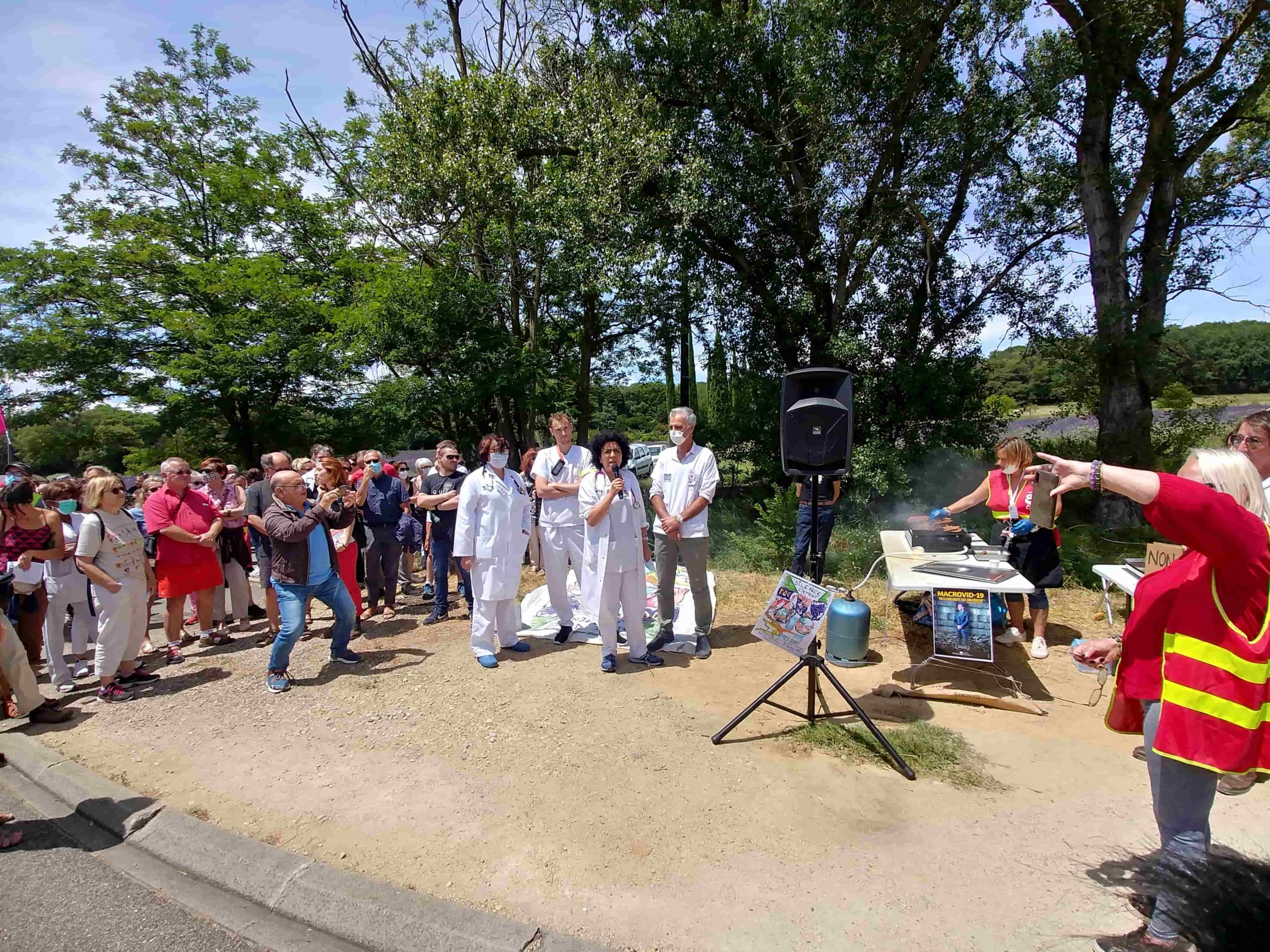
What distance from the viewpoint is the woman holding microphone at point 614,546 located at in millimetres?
5121

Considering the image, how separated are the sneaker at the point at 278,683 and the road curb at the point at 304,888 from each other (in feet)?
4.18

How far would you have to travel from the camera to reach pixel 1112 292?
9422 mm

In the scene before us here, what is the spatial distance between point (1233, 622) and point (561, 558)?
481 cm

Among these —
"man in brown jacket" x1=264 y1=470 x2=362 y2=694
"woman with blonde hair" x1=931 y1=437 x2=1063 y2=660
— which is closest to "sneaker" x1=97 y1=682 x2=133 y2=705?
"man in brown jacket" x1=264 y1=470 x2=362 y2=694

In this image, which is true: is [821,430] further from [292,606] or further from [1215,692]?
[292,606]

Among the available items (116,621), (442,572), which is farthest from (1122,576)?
(116,621)

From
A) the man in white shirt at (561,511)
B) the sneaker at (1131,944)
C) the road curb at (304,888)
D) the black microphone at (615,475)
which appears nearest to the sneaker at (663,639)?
the man in white shirt at (561,511)

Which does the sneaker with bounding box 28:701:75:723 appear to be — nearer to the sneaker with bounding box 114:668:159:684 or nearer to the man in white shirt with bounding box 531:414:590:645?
the sneaker with bounding box 114:668:159:684

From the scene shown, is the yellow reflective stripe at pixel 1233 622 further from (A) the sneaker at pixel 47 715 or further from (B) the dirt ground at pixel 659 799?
(A) the sneaker at pixel 47 715

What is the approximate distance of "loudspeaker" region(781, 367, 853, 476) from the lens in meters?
3.97

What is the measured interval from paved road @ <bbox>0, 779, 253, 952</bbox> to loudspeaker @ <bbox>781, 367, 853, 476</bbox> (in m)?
3.60

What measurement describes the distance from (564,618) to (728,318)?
7539 mm

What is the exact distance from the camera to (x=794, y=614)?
3.95 meters

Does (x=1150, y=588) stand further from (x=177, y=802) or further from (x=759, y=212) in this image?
(x=759, y=212)
